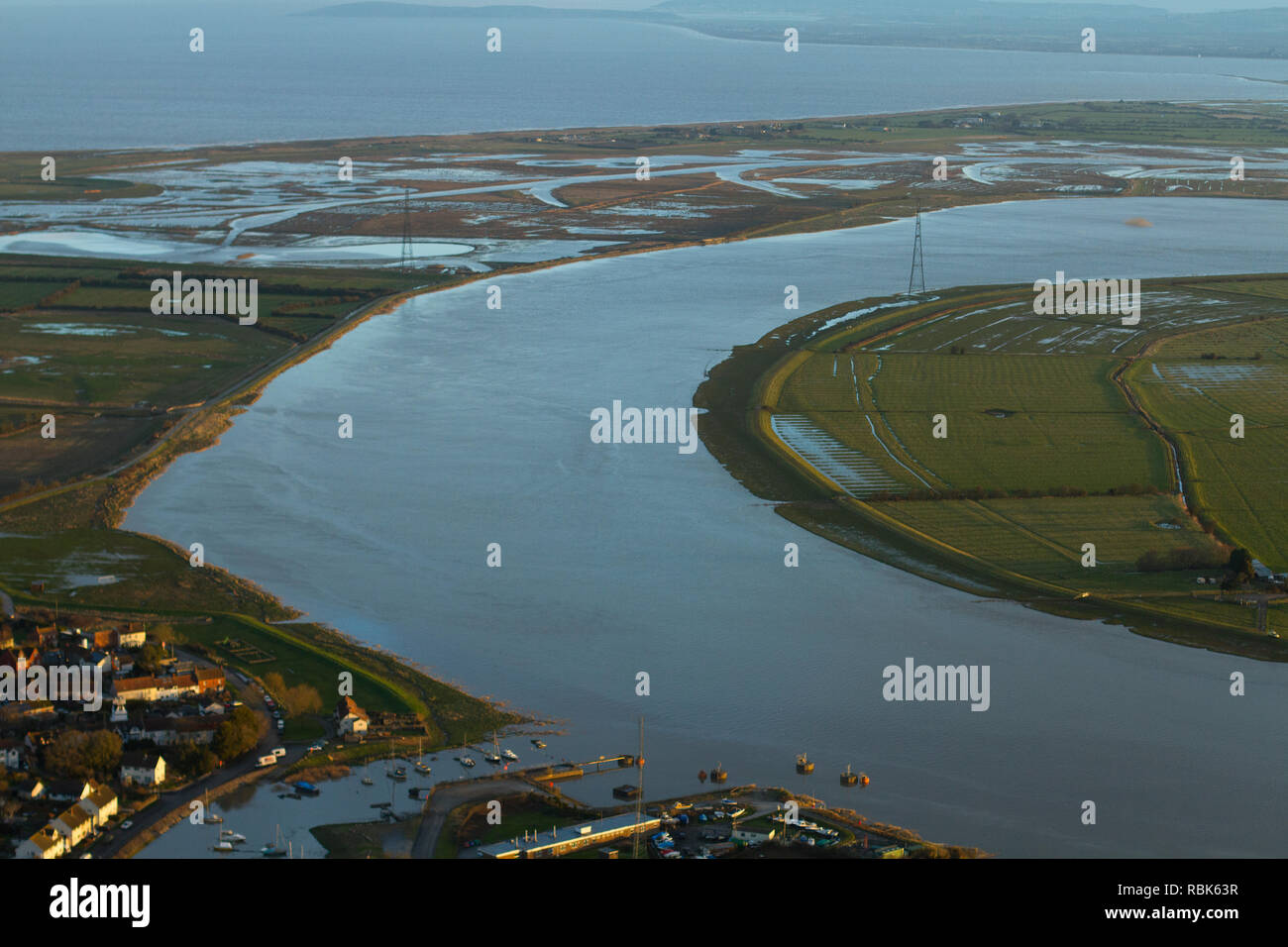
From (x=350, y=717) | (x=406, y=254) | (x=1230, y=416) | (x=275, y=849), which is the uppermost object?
(x=406, y=254)

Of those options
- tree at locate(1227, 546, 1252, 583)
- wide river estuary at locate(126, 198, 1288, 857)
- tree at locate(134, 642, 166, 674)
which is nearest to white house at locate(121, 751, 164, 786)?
tree at locate(134, 642, 166, 674)

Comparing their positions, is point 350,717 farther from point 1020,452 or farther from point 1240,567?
point 1020,452

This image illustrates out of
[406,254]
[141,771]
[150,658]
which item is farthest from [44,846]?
[406,254]

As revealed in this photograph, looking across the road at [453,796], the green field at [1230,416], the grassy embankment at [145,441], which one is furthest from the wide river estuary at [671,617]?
the green field at [1230,416]

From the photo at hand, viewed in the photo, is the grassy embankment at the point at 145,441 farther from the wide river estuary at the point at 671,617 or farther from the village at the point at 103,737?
the village at the point at 103,737

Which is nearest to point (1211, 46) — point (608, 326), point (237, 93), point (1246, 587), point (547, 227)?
point (237, 93)

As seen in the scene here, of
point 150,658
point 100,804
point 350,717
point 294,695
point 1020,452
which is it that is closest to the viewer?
point 100,804

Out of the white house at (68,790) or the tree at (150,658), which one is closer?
the white house at (68,790)
